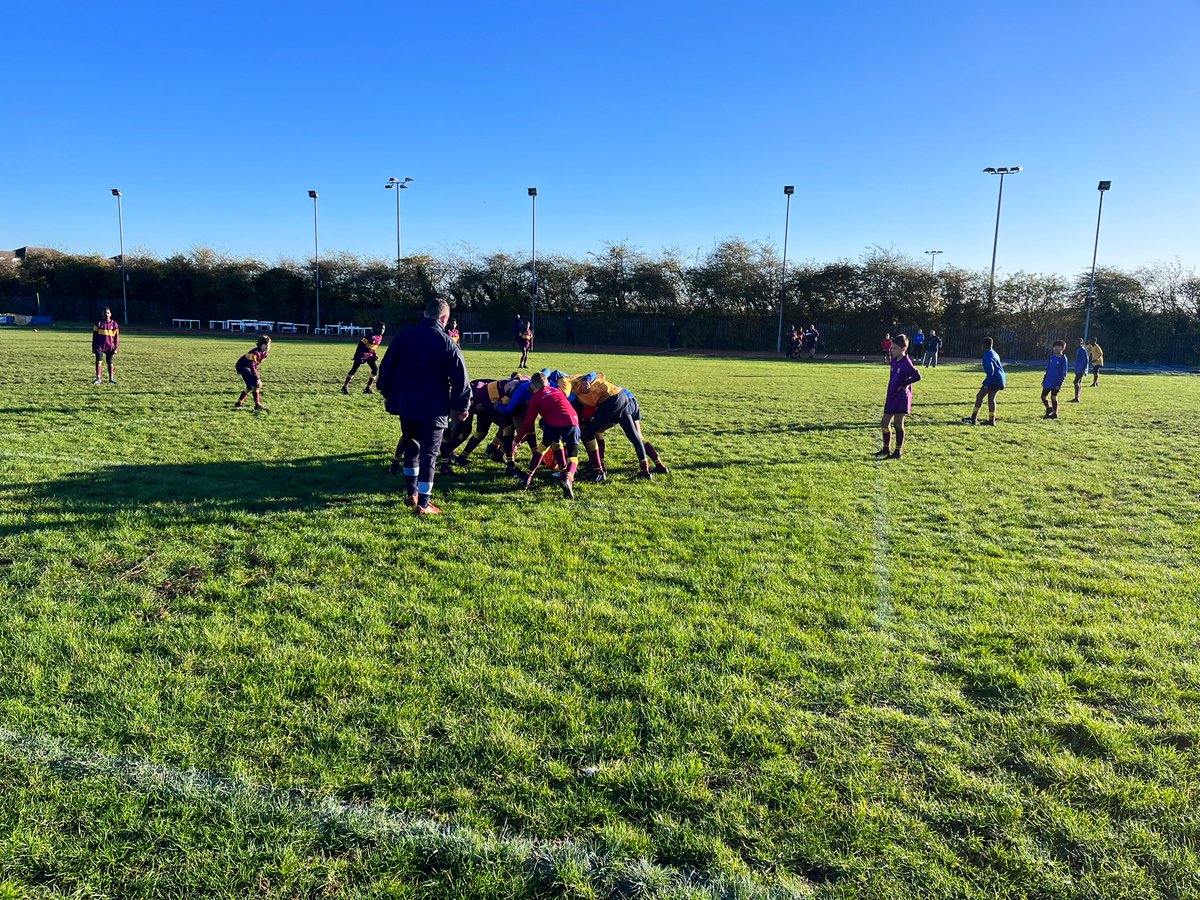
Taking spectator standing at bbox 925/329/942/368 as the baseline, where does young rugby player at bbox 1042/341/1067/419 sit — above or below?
below

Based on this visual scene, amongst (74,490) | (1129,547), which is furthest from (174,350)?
(1129,547)

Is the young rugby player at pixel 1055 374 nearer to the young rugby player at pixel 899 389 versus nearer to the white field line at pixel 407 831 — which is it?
the young rugby player at pixel 899 389

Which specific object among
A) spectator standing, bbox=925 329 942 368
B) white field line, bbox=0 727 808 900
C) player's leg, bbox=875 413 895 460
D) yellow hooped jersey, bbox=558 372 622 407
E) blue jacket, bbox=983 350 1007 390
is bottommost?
white field line, bbox=0 727 808 900

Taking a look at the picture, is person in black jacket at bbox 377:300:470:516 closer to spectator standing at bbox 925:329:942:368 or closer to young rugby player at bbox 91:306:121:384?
young rugby player at bbox 91:306:121:384

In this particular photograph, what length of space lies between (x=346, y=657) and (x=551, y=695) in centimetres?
118

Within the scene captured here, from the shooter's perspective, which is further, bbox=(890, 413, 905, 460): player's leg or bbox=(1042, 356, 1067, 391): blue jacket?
bbox=(1042, 356, 1067, 391): blue jacket

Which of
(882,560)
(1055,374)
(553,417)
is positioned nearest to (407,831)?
(882,560)

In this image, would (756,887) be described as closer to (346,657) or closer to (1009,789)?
(1009,789)

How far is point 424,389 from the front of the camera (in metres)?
6.61

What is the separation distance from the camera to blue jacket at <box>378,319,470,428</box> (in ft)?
21.7

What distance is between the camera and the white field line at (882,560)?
15.0 ft

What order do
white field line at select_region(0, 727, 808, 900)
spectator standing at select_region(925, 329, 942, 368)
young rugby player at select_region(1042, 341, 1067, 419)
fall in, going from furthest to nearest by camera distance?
spectator standing at select_region(925, 329, 942, 368) < young rugby player at select_region(1042, 341, 1067, 419) < white field line at select_region(0, 727, 808, 900)

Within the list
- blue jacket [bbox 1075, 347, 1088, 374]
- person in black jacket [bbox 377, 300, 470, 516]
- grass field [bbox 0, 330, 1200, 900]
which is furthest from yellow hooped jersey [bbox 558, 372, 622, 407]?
blue jacket [bbox 1075, 347, 1088, 374]

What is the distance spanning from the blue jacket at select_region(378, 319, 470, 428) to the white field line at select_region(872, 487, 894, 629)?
12.8 ft
